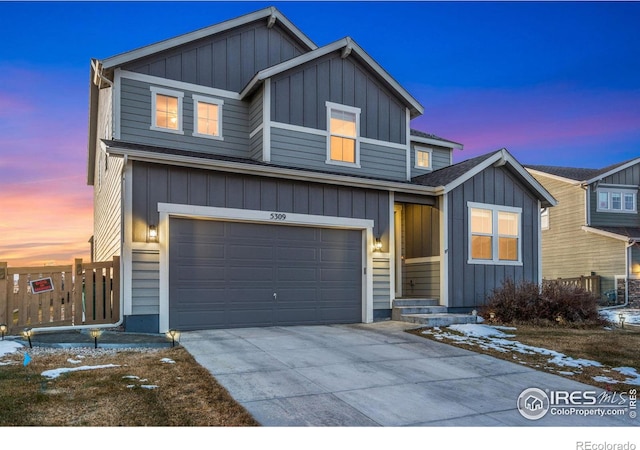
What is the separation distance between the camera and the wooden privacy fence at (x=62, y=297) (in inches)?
318

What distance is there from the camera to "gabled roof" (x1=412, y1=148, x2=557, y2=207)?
12344mm

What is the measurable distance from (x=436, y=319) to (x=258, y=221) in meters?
4.29

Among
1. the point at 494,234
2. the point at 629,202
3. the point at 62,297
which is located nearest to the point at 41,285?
the point at 62,297

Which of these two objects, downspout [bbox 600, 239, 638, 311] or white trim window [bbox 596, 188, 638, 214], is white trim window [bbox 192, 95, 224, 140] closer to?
downspout [bbox 600, 239, 638, 311]

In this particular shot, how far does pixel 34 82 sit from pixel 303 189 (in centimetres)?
718

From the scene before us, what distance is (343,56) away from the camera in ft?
41.2

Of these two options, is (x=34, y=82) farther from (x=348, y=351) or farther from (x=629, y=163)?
(x=629, y=163)

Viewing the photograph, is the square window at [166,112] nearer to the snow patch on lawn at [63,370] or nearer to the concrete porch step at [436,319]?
the snow patch on lawn at [63,370]

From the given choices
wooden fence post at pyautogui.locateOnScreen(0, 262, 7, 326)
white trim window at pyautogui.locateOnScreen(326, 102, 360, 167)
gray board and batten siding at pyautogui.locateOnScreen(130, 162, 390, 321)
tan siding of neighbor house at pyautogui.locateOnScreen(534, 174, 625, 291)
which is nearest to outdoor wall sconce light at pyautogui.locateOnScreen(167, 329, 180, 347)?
gray board and batten siding at pyautogui.locateOnScreen(130, 162, 390, 321)

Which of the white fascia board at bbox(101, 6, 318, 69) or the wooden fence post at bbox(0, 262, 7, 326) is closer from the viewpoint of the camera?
the wooden fence post at bbox(0, 262, 7, 326)

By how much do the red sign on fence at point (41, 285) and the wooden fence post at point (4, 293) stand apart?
359mm

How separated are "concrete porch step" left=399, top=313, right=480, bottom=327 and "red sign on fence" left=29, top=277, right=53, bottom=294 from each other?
7.18 metres

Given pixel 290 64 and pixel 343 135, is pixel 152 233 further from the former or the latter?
pixel 343 135

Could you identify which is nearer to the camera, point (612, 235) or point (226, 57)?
point (226, 57)
